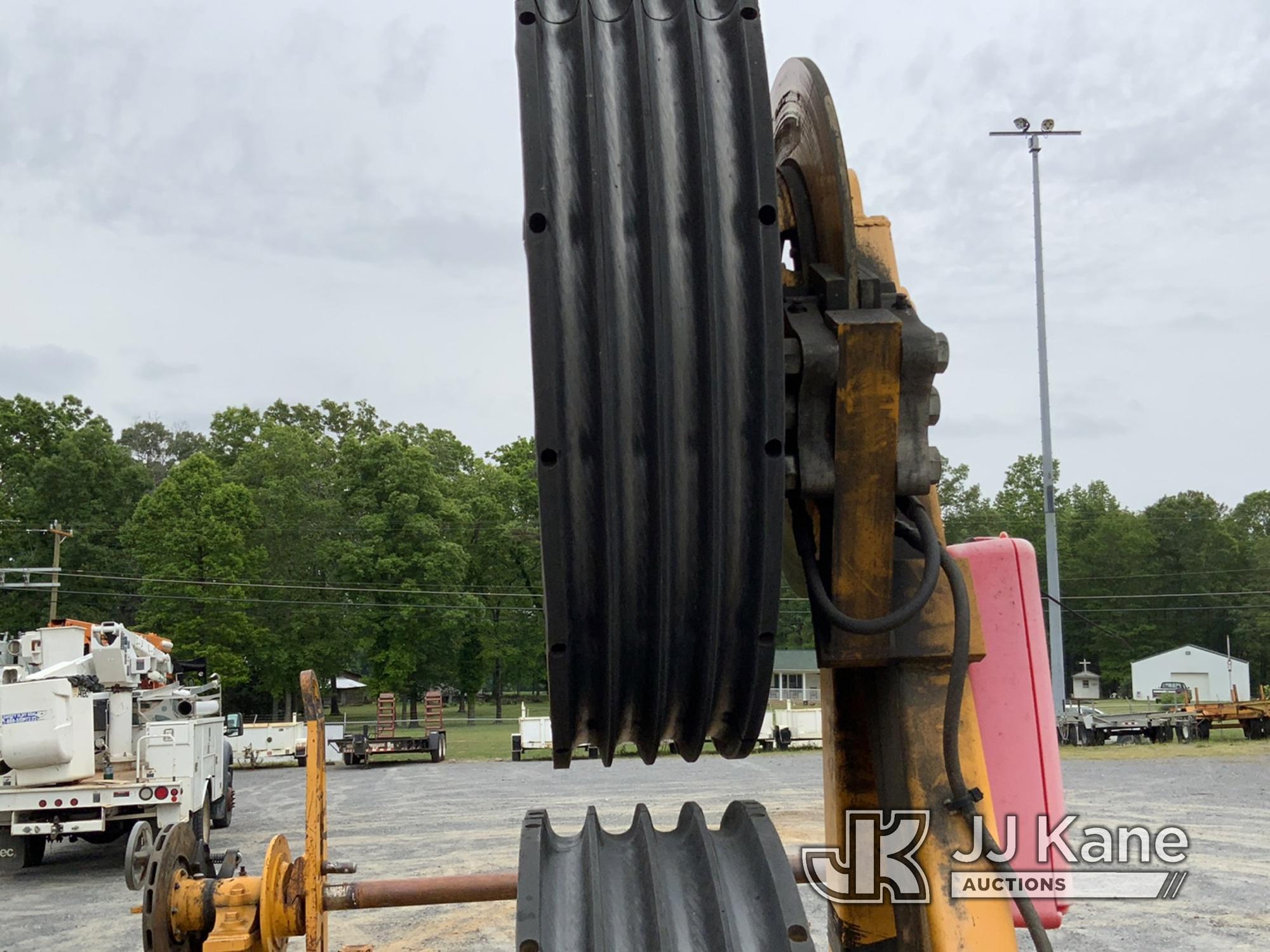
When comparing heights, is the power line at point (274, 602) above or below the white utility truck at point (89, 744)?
above

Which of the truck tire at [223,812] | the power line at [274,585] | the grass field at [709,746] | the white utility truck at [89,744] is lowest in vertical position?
the grass field at [709,746]

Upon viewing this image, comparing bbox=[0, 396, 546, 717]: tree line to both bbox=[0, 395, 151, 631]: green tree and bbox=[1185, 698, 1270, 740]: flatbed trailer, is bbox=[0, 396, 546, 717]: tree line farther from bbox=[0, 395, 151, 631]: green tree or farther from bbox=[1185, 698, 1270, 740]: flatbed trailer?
bbox=[1185, 698, 1270, 740]: flatbed trailer

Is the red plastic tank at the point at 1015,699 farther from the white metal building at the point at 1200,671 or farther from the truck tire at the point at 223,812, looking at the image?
the white metal building at the point at 1200,671

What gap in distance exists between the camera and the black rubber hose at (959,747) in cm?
213

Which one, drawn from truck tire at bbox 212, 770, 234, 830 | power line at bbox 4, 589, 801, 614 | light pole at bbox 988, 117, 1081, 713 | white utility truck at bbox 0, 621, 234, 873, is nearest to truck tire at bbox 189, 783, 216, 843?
white utility truck at bbox 0, 621, 234, 873

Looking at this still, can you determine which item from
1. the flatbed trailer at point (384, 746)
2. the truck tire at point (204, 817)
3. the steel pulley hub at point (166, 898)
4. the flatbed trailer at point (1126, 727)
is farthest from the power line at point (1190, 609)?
the steel pulley hub at point (166, 898)

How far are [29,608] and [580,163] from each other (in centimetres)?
4694

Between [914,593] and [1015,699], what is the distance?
15.6 inches

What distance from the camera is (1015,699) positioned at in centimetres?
248

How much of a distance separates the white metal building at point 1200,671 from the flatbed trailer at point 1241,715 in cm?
2793

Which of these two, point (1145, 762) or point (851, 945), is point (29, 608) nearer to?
point (1145, 762)

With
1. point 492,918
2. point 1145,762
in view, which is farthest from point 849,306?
point 1145,762

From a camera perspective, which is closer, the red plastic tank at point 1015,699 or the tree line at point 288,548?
the red plastic tank at point 1015,699

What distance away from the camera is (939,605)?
2254 millimetres
